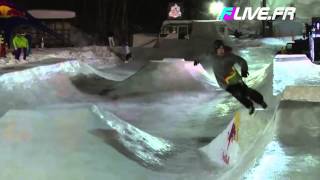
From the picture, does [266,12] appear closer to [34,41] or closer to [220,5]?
[220,5]

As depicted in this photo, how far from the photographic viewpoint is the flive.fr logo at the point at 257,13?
141 ft

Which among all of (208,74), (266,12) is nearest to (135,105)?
(208,74)

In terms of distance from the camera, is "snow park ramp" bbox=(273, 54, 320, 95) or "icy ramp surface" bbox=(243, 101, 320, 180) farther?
"snow park ramp" bbox=(273, 54, 320, 95)

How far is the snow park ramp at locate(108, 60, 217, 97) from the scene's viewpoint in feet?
53.5

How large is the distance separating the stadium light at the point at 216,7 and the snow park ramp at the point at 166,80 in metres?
33.6

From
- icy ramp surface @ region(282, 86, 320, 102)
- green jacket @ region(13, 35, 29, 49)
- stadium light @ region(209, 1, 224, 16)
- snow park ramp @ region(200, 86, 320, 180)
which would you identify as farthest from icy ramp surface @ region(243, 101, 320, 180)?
stadium light @ region(209, 1, 224, 16)

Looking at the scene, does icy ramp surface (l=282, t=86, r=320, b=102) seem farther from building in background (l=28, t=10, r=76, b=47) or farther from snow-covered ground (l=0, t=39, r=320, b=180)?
building in background (l=28, t=10, r=76, b=47)

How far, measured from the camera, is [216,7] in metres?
51.4

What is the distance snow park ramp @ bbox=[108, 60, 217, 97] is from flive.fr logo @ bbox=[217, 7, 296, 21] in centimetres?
2621

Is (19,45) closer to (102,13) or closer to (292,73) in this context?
(292,73)

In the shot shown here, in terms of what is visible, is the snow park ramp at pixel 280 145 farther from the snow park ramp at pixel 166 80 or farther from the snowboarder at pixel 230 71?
the snow park ramp at pixel 166 80

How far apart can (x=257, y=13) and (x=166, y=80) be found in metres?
29.7

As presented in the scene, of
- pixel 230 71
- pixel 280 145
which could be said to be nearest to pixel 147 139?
pixel 230 71

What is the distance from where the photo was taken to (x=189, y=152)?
29.1 ft
